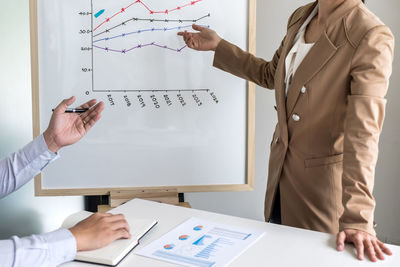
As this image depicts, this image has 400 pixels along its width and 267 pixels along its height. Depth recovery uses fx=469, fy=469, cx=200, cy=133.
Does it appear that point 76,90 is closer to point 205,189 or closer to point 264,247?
point 205,189

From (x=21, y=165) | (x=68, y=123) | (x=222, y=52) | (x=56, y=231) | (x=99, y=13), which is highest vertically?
(x=99, y=13)

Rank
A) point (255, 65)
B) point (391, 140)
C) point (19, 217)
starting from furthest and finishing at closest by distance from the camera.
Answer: point (391, 140), point (19, 217), point (255, 65)

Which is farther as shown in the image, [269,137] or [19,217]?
[269,137]

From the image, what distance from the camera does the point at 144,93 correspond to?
1.99 metres

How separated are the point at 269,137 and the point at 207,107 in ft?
2.18

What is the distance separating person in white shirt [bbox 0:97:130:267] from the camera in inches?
40.4

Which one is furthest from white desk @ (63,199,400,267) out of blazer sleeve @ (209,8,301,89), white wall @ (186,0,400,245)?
white wall @ (186,0,400,245)

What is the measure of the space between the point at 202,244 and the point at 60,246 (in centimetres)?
34

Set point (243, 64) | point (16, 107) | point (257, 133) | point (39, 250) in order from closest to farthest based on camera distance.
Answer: point (39, 250) < point (243, 64) < point (16, 107) < point (257, 133)

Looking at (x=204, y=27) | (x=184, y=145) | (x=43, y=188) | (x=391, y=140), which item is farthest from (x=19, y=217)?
(x=391, y=140)

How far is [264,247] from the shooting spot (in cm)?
117

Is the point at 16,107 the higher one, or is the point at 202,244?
the point at 16,107

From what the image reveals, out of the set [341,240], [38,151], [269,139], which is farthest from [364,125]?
[269,139]

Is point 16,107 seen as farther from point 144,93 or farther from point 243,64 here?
point 243,64
